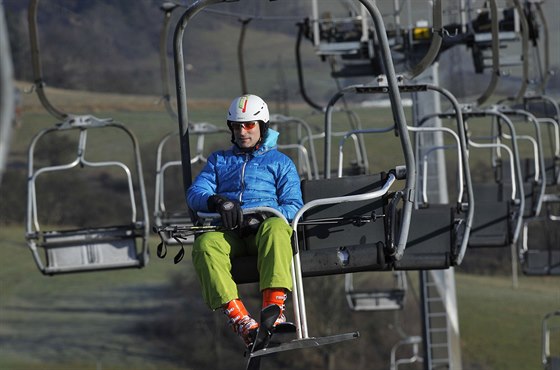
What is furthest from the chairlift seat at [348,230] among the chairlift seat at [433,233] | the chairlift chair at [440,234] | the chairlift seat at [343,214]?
the chairlift seat at [433,233]

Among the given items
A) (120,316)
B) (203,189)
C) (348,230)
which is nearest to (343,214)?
(348,230)

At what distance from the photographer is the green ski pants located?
19.3ft

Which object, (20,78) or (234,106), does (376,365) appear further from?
(234,106)

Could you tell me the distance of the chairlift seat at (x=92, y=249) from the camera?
934 cm

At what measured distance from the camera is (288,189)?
6.29m

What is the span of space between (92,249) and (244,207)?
136 inches

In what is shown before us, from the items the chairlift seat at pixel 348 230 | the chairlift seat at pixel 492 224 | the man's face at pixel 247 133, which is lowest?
the chairlift seat at pixel 492 224

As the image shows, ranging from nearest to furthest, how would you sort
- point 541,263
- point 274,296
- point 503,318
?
point 274,296, point 541,263, point 503,318

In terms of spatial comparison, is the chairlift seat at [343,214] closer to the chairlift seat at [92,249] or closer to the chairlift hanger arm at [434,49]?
the chairlift hanger arm at [434,49]

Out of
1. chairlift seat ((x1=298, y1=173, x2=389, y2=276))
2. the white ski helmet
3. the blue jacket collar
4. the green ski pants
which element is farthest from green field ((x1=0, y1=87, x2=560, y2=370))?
the green ski pants

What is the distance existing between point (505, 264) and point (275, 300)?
2937cm

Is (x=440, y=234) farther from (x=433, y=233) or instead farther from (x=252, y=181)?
(x=252, y=181)

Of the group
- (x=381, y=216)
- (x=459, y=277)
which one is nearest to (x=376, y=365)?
(x=459, y=277)

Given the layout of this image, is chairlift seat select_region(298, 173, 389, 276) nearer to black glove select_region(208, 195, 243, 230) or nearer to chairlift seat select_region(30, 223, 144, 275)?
black glove select_region(208, 195, 243, 230)
